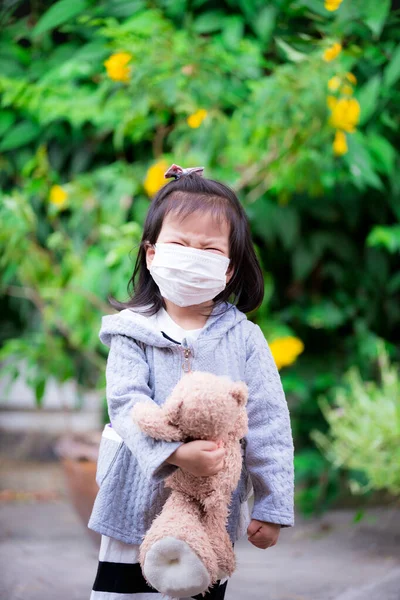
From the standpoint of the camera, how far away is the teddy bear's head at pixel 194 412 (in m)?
1.28

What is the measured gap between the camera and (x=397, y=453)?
2.97 metres

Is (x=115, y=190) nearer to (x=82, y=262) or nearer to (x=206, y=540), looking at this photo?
(x=82, y=262)

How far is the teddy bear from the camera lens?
129 cm

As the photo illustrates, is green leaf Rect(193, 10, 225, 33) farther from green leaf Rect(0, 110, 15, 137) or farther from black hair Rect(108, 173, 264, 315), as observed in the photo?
black hair Rect(108, 173, 264, 315)

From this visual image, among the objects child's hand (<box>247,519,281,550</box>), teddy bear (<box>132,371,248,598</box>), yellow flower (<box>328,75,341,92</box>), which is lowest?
child's hand (<box>247,519,281,550</box>)

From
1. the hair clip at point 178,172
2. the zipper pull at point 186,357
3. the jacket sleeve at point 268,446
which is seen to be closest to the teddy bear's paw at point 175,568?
the jacket sleeve at point 268,446

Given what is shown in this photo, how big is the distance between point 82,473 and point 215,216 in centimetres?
194

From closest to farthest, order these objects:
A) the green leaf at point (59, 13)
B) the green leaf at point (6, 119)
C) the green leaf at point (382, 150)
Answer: the green leaf at point (59, 13), the green leaf at point (382, 150), the green leaf at point (6, 119)

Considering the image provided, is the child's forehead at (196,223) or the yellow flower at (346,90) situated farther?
the yellow flower at (346,90)

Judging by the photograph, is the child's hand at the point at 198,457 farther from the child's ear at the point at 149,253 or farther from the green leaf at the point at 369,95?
the green leaf at the point at 369,95

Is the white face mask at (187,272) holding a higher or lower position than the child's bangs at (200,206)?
lower

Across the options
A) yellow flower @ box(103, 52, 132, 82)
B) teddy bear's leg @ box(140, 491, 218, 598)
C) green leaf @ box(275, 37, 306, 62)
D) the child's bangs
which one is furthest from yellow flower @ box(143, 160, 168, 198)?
teddy bear's leg @ box(140, 491, 218, 598)

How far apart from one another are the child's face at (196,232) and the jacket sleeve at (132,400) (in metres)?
0.22

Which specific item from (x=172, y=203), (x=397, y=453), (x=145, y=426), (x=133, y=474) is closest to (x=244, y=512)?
(x=133, y=474)
